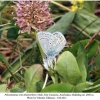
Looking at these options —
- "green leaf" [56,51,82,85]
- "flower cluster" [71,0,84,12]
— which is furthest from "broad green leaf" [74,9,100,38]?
"green leaf" [56,51,82,85]

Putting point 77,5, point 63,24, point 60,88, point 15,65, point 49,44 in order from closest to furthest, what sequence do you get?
point 60,88 → point 49,44 → point 15,65 → point 63,24 → point 77,5

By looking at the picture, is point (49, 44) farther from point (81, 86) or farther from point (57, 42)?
point (81, 86)

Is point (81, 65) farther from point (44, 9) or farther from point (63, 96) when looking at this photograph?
point (44, 9)

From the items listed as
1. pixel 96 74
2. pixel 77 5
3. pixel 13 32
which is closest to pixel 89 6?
pixel 77 5

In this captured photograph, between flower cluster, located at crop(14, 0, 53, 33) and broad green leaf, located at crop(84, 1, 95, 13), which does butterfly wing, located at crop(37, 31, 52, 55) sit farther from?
broad green leaf, located at crop(84, 1, 95, 13)

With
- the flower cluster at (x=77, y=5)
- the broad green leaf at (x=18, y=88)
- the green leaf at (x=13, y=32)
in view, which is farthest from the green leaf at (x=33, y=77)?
the flower cluster at (x=77, y=5)
